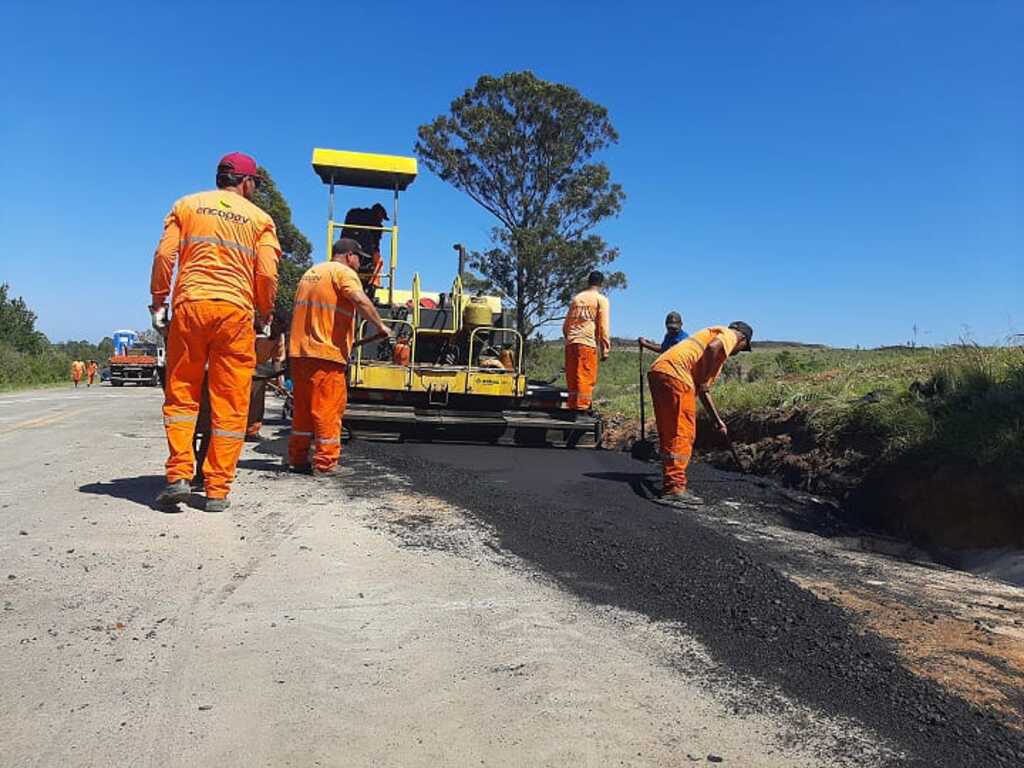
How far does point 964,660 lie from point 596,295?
699 centimetres

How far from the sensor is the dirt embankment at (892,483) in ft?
19.9

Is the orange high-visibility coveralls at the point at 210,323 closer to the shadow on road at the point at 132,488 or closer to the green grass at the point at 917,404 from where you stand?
the shadow on road at the point at 132,488

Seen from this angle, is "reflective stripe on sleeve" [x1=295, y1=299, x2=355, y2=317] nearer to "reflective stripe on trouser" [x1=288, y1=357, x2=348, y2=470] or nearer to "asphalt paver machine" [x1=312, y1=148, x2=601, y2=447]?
"reflective stripe on trouser" [x1=288, y1=357, x2=348, y2=470]

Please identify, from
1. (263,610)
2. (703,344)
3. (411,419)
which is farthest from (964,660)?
(411,419)

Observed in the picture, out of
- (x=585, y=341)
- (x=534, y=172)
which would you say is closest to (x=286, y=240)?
(x=534, y=172)

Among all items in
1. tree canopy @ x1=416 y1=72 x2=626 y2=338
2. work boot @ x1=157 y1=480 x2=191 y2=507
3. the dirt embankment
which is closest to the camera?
work boot @ x1=157 y1=480 x2=191 y2=507

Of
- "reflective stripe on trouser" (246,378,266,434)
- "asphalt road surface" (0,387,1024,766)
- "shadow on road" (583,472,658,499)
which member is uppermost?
"reflective stripe on trouser" (246,378,266,434)

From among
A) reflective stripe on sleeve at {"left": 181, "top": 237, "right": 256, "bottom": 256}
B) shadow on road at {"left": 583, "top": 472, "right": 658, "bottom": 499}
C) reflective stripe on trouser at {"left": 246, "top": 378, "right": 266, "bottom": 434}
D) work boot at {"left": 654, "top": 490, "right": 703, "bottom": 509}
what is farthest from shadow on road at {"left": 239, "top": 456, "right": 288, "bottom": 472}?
work boot at {"left": 654, "top": 490, "right": 703, "bottom": 509}

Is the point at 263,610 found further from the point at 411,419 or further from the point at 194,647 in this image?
the point at 411,419

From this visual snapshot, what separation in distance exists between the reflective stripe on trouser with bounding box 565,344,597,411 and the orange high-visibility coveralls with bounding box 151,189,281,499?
5468mm

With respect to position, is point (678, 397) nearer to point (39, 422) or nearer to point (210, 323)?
point (210, 323)

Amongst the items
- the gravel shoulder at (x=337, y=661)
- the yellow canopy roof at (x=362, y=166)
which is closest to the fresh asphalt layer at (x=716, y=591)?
the gravel shoulder at (x=337, y=661)

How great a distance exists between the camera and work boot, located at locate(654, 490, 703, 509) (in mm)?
6342

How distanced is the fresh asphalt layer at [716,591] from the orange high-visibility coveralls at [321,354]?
0.91 m
